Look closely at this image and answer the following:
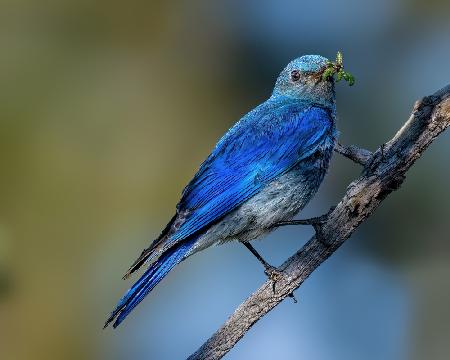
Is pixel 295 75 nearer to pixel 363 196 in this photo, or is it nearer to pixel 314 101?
pixel 314 101

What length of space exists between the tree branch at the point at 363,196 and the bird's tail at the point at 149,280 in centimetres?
60

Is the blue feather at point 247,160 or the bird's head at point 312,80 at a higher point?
the bird's head at point 312,80

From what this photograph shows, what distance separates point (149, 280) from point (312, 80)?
2265mm

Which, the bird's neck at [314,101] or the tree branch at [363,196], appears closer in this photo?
the tree branch at [363,196]

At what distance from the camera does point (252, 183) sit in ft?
20.0

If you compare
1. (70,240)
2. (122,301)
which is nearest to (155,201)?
(70,240)

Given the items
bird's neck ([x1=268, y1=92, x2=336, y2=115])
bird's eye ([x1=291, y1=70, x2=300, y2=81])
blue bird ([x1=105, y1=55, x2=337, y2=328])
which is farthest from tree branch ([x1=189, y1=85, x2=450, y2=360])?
bird's eye ([x1=291, y1=70, x2=300, y2=81])

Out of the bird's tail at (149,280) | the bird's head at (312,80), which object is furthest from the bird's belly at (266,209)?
the bird's head at (312,80)

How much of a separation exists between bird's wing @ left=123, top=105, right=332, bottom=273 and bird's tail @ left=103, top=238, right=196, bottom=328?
0.06 metres

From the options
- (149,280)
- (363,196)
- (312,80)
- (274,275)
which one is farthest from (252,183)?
(363,196)

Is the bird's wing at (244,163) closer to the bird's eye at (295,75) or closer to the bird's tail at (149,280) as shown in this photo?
the bird's tail at (149,280)

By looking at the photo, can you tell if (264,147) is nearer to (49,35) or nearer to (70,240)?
(70,240)

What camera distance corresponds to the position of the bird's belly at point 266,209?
6.06 meters

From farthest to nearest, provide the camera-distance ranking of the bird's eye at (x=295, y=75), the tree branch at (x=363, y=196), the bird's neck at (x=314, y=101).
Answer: the bird's eye at (x=295, y=75) < the bird's neck at (x=314, y=101) < the tree branch at (x=363, y=196)
